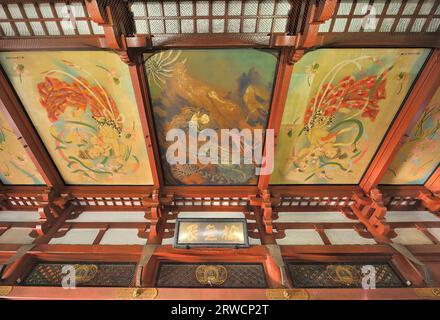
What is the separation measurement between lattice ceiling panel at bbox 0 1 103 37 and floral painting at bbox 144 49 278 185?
31.2 inches

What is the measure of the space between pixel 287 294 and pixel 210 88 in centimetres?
295

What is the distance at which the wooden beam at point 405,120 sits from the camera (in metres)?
2.90

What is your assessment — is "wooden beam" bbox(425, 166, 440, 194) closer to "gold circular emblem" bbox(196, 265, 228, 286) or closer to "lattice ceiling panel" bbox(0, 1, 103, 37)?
"gold circular emblem" bbox(196, 265, 228, 286)

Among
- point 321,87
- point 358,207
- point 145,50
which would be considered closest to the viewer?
point 145,50

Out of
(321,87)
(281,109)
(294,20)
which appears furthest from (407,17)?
(281,109)

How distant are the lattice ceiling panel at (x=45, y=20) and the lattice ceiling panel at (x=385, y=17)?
2811mm

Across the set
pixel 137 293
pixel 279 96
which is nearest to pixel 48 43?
pixel 279 96

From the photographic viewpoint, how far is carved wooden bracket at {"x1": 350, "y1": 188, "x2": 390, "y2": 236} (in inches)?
140

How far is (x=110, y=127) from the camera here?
3434 millimetres

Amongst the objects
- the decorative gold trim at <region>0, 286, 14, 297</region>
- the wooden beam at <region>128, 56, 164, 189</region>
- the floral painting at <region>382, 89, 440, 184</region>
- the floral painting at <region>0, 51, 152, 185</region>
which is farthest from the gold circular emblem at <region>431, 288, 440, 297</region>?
the decorative gold trim at <region>0, 286, 14, 297</region>

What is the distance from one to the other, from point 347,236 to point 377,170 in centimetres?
124

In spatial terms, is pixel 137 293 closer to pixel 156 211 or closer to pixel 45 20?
pixel 156 211

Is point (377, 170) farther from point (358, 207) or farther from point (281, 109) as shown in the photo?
point (281, 109)

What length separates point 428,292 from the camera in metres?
2.81
